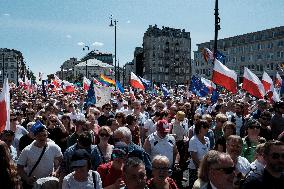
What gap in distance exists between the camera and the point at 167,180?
4.93 m

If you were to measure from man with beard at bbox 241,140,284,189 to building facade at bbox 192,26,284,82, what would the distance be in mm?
91962

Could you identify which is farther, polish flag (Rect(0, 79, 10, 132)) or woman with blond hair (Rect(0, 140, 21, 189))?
polish flag (Rect(0, 79, 10, 132))

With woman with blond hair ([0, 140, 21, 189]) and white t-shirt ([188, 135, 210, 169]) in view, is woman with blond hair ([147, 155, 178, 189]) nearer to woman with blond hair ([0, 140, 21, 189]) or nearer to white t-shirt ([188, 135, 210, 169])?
woman with blond hair ([0, 140, 21, 189])

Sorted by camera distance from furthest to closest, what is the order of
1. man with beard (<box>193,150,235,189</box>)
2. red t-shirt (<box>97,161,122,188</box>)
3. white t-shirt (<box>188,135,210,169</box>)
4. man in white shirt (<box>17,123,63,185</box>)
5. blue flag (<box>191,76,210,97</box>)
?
blue flag (<box>191,76,210,97</box>) → white t-shirt (<box>188,135,210,169</box>) → man in white shirt (<box>17,123,63,185</box>) → red t-shirt (<box>97,161,122,188</box>) → man with beard (<box>193,150,235,189</box>)

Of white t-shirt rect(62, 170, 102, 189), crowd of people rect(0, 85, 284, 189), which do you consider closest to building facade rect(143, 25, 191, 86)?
crowd of people rect(0, 85, 284, 189)

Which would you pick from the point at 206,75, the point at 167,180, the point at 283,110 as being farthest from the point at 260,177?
the point at 206,75

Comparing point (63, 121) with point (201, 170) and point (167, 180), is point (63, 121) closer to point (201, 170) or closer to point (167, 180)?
point (167, 180)

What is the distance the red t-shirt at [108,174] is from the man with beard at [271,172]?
65.8 inches

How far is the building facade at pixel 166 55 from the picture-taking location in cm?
13275

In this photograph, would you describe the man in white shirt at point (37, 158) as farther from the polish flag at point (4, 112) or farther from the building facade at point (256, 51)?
the building facade at point (256, 51)

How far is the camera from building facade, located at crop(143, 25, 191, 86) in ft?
436

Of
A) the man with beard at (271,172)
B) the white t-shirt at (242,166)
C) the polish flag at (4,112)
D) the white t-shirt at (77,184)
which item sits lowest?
the white t-shirt at (77,184)

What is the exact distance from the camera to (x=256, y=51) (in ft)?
355

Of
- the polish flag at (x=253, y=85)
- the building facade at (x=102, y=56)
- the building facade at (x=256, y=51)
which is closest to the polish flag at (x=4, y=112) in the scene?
the polish flag at (x=253, y=85)
